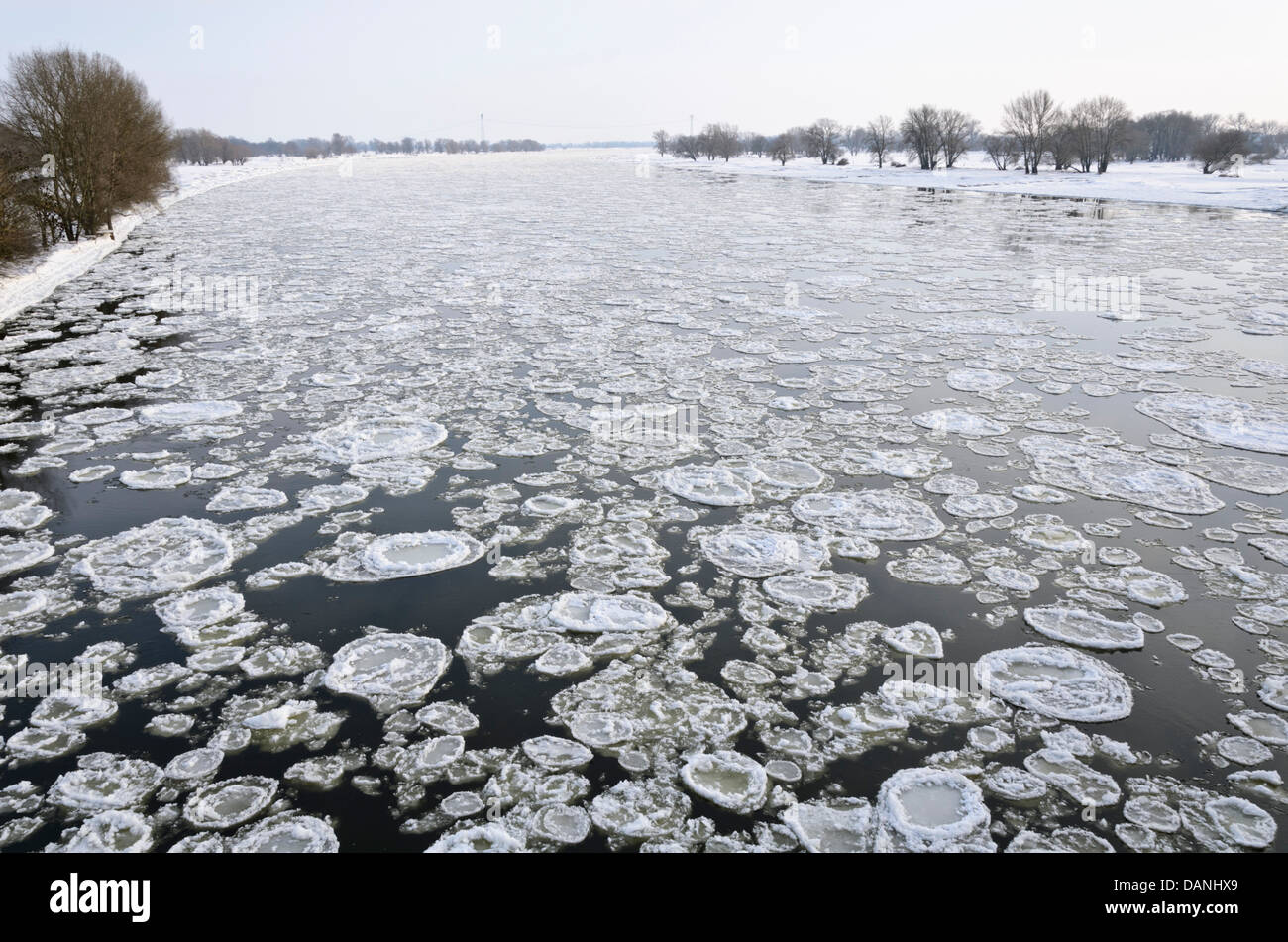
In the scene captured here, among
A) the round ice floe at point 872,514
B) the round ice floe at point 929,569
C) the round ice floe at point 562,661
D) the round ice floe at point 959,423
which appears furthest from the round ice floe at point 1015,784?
the round ice floe at point 959,423

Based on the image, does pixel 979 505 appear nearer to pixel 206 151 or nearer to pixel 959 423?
pixel 959 423

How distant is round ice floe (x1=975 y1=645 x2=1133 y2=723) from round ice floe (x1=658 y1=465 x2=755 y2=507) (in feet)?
6.88

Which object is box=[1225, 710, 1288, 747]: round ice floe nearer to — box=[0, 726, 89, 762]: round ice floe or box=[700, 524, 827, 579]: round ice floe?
box=[700, 524, 827, 579]: round ice floe

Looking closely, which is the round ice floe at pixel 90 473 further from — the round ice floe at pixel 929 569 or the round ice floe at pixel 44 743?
the round ice floe at pixel 929 569

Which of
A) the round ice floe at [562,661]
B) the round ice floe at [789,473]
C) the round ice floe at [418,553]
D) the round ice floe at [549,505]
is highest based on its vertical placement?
the round ice floe at [789,473]

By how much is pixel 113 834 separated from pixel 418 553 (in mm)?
2149

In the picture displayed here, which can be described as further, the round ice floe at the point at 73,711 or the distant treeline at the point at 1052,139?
the distant treeline at the point at 1052,139

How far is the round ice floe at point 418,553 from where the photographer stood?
4363mm

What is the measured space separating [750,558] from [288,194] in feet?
129

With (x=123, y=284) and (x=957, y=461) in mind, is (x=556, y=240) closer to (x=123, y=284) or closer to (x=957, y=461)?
(x=123, y=284)

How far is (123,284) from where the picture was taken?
45.8ft

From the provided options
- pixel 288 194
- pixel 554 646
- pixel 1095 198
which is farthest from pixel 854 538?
pixel 288 194

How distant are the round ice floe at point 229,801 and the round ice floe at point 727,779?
1.64 meters

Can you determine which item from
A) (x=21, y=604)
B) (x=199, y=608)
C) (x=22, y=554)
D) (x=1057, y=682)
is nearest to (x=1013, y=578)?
(x=1057, y=682)
